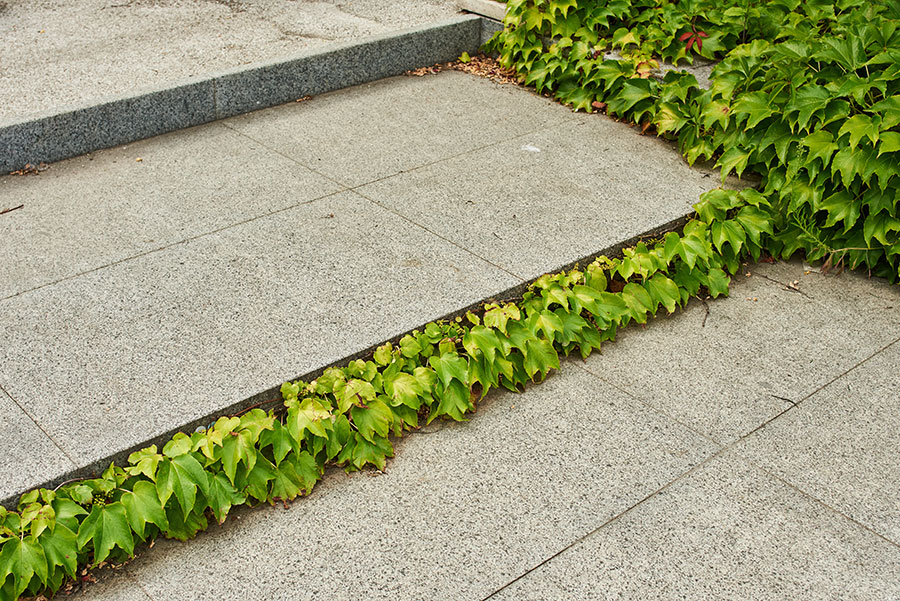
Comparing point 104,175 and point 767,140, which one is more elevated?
point 767,140

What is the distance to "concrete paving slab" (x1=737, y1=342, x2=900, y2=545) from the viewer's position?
3172 millimetres

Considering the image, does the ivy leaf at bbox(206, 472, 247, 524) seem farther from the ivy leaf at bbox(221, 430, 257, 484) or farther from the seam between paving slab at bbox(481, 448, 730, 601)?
the seam between paving slab at bbox(481, 448, 730, 601)

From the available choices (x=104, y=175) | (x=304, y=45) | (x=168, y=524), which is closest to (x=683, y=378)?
(x=168, y=524)

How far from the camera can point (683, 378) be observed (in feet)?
12.4

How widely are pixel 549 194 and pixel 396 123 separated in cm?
135

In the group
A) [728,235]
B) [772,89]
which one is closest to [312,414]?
[728,235]

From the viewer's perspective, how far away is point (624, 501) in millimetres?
3141

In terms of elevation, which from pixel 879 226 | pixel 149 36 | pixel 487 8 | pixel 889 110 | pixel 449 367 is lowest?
pixel 449 367

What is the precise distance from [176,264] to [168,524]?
61.5 inches

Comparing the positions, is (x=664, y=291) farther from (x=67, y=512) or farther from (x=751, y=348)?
(x=67, y=512)

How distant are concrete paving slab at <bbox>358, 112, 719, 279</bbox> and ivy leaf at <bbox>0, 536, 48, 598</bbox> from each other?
2264 mm

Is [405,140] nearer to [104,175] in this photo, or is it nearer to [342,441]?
[104,175]

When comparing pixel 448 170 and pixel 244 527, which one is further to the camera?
pixel 448 170

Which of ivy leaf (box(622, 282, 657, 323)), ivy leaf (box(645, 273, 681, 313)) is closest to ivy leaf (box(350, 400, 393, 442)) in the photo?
ivy leaf (box(622, 282, 657, 323))
